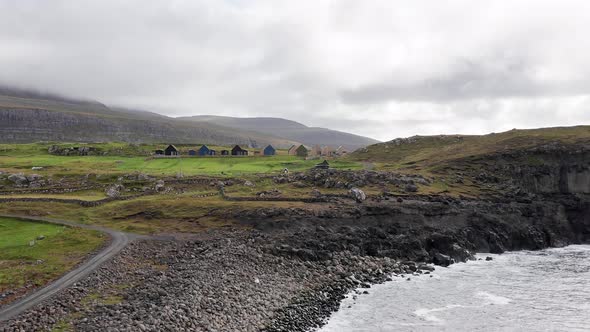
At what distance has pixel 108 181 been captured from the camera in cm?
9181

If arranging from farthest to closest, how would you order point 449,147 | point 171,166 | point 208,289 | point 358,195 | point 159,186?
point 449,147 < point 171,166 < point 159,186 < point 358,195 < point 208,289

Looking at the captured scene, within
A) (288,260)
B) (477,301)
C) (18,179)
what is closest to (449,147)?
(477,301)

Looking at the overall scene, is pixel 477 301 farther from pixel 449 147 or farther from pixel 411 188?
pixel 449 147

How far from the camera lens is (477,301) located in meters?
46.0

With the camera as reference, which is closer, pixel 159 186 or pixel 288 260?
pixel 288 260

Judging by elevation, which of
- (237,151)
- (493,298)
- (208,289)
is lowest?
(208,289)

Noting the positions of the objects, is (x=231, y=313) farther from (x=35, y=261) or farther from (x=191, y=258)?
(x=35, y=261)

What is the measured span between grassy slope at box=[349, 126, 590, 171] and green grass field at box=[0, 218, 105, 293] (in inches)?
3090

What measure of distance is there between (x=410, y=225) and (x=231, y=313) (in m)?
41.0

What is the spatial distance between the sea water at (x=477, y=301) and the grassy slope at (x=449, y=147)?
50270 millimetres

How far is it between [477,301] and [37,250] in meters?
46.7

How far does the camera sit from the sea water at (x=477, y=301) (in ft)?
129

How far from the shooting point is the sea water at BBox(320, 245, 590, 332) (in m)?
39.2

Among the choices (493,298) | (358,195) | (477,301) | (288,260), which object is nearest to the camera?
(477,301)
